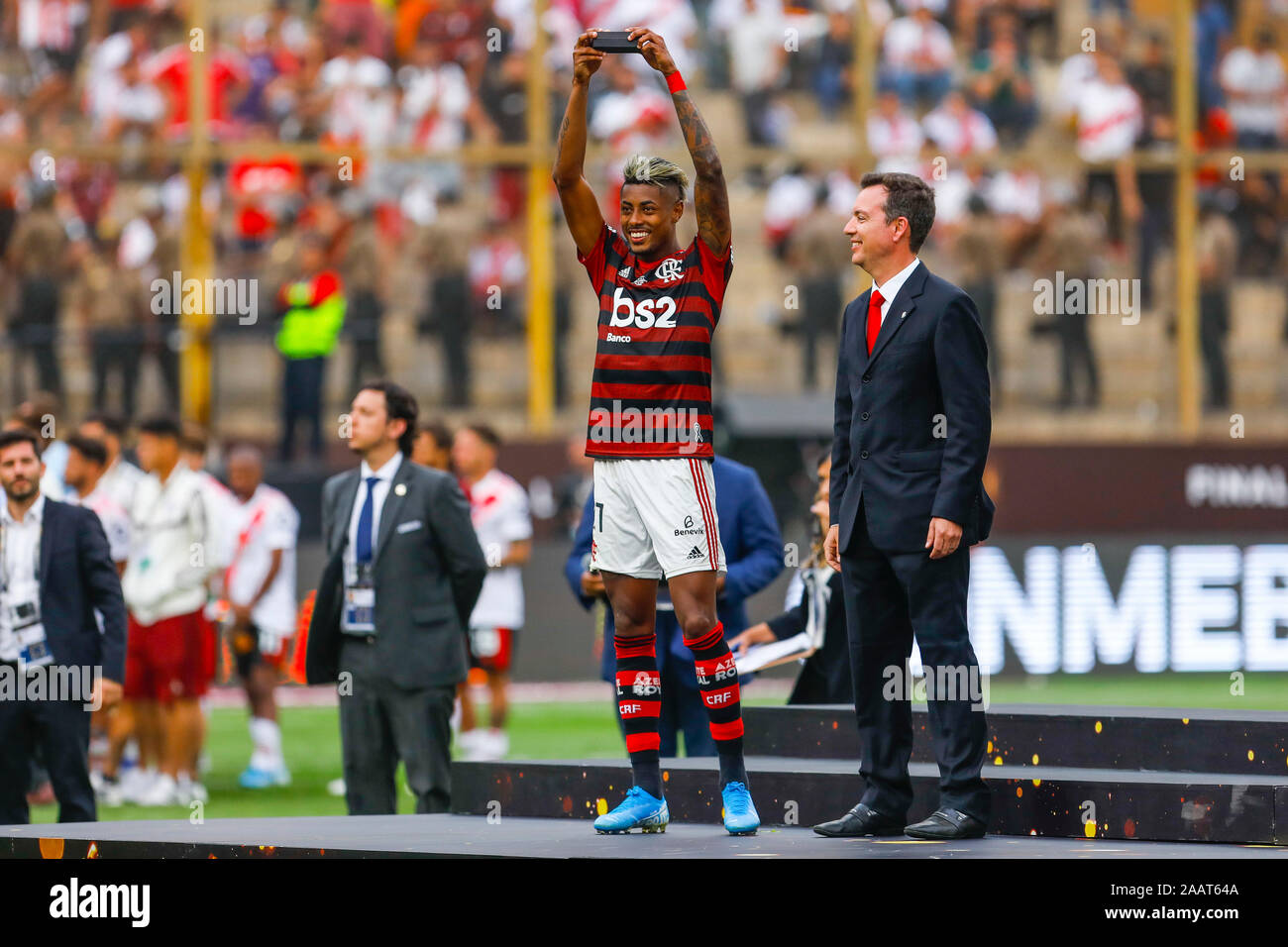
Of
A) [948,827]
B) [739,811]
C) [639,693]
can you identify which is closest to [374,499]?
[639,693]

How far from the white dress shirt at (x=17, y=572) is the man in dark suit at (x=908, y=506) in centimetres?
420

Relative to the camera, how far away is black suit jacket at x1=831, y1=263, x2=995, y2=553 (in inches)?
255

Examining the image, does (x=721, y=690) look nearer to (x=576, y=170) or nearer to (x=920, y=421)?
(x=920, y=421)

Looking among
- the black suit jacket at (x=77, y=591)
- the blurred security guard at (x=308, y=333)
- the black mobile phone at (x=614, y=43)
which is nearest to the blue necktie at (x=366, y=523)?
the black suit jacket at (x=77, y=591)

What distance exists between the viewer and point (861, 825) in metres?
6.61

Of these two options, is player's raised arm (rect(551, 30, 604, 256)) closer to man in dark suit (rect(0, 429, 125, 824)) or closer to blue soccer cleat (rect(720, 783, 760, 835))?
blue soccer cleat (rect(720, 783, 760, 835))

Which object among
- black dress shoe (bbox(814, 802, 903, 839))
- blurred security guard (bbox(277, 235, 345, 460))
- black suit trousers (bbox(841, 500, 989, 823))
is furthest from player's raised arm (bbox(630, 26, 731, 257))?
blurred security guard (bbox(277, 235, 345, 460))

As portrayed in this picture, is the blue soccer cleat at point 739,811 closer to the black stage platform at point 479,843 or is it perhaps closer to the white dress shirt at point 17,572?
the black stage platform at point 479,843

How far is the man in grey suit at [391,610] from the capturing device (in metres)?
9.08

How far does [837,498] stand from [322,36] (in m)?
12.4

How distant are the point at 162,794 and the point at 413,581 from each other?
130 inches

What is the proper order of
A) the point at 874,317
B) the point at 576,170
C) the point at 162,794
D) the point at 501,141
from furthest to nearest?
1. the point at 501,141
2. the point at 162,794
3. the point at 874,317
4. the point at 576,170

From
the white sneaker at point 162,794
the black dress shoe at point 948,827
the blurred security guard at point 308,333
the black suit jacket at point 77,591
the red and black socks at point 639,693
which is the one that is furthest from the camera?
the blurred security guard at point 308,333

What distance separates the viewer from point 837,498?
690cm
